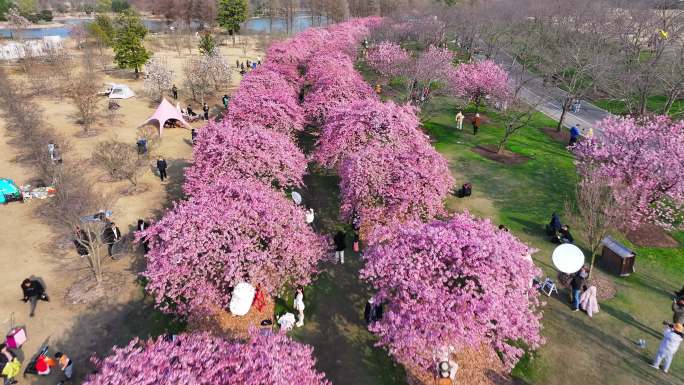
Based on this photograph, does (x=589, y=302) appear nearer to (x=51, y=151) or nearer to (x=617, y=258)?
(x=617, y=258)

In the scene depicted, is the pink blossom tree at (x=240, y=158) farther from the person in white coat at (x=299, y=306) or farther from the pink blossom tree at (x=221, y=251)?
the person in white coat at (x=299, y=306)

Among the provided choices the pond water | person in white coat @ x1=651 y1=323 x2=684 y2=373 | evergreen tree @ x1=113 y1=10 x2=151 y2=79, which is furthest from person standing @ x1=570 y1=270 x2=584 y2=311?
the pond water

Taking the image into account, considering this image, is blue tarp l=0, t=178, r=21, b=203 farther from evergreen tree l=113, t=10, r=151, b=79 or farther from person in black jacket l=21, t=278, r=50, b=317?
evergreen tree l=113, t=10, r=151, b=79

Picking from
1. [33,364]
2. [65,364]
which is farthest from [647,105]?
[33,364]

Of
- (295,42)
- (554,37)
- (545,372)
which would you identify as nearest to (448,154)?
(545,372)

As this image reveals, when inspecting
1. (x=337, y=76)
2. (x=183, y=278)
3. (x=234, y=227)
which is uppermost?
(x=337, y=76)

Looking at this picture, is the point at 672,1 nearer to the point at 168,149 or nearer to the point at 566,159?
the point at 566,159
